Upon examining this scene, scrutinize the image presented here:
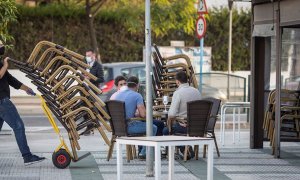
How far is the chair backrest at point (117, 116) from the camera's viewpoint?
48.5 feet

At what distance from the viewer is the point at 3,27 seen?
65.6 feet

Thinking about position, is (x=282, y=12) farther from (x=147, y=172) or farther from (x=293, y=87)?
(x=147, y=172)

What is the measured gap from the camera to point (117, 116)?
14914 mm

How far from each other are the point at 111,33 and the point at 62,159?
26.3 m

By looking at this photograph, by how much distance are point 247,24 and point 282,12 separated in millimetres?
24530

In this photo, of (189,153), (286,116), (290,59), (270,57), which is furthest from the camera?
(270,57)

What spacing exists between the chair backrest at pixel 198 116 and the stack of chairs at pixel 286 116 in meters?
1.89

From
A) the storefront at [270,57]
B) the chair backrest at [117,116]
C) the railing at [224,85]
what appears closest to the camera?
the chair backrest at [117,116]

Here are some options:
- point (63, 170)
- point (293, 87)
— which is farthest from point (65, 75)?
point (293, 87)

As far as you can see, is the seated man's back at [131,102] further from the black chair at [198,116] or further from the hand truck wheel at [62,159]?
the hand truck wheel at [62,159]

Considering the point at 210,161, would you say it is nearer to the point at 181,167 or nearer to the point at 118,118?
the point at 181,167

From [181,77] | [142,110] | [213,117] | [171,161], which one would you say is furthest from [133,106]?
[171,161]

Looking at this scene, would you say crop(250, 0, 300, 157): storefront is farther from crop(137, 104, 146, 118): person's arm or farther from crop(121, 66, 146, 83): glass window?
crop(121, 66, 146, 83): glass window

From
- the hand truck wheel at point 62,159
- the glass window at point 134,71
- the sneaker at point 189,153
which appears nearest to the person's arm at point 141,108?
the sneaker at point 189,153
